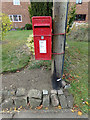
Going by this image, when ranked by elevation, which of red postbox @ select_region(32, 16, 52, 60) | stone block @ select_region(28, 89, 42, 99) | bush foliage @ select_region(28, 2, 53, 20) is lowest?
stone block @ select_region(28, 89, 42, 99)

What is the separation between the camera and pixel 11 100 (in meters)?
2.22

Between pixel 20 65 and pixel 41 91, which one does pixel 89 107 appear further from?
pixel 20 65

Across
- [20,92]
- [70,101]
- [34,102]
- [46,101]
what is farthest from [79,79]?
[20,92]

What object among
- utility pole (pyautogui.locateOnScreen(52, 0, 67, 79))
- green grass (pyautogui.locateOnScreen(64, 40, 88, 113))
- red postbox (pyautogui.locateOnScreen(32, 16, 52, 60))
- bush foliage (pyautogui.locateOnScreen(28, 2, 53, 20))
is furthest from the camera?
bush foliage (pyautogui.locateOnScreen(28, 2, 53, 20))

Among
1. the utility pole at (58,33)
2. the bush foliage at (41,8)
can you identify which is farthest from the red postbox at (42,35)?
the bush foliage at (41,8)

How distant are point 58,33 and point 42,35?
1.39 ft

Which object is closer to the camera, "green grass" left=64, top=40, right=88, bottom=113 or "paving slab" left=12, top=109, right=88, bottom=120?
"paving slab" left=12, top=109, right=88, bottom=120

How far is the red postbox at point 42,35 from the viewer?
189 centimetres

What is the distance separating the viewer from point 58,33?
2.17 metres

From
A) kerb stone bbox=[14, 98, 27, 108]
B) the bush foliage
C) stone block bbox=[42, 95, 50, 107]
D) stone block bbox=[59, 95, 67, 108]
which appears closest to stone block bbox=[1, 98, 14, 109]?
kerb stone bbox=[14, 98, 27, 108]

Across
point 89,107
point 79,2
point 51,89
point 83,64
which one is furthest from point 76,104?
point 79,2

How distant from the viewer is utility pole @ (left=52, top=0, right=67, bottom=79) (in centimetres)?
199

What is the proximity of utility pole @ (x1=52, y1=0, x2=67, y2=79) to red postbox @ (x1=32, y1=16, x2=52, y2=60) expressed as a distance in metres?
0.26

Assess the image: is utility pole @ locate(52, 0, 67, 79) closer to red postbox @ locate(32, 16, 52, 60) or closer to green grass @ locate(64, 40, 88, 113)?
red postbox @ locate(32, 16, 52, 60)
